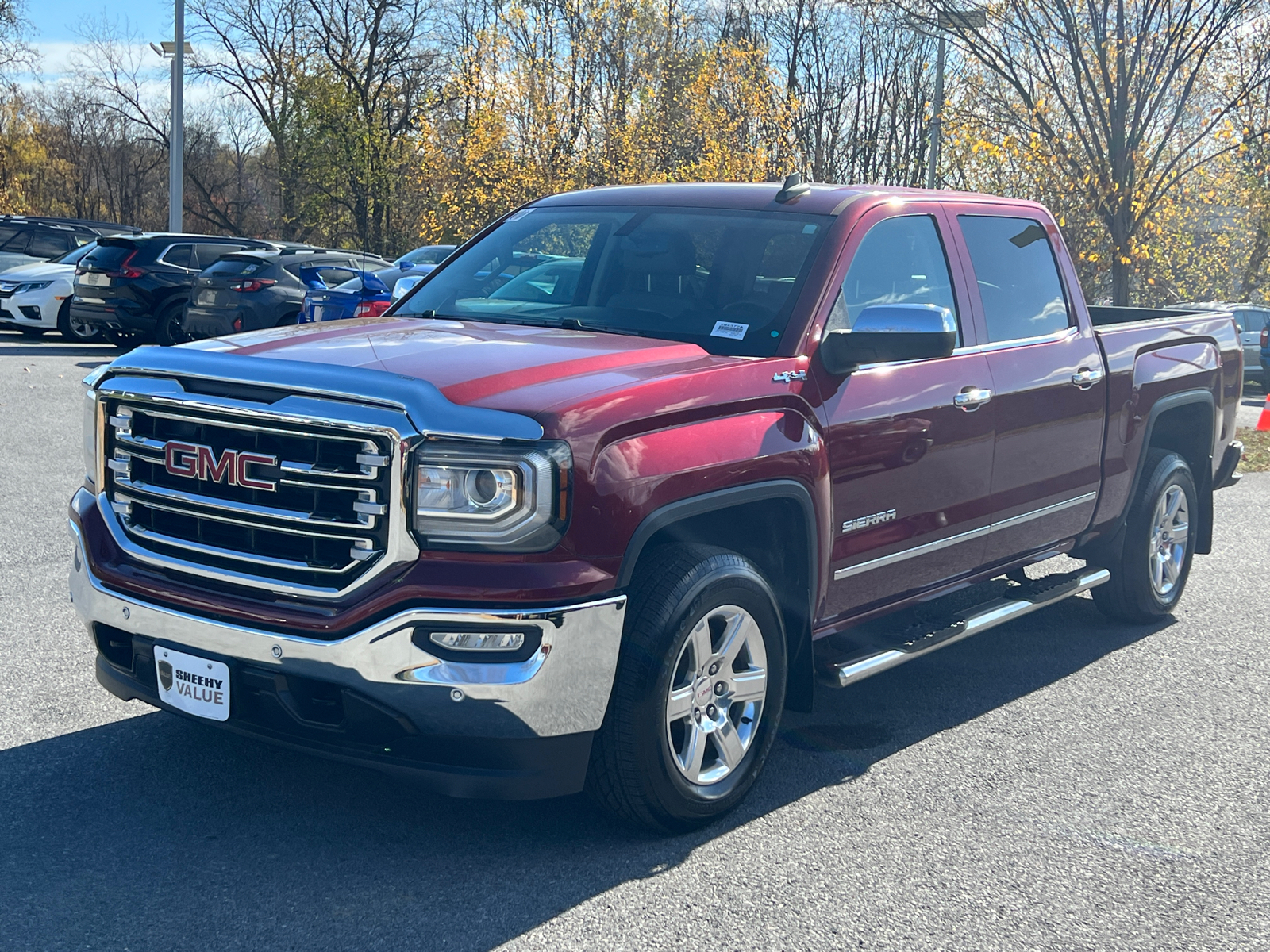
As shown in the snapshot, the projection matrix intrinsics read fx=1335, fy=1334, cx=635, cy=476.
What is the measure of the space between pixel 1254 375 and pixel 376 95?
3021 cm

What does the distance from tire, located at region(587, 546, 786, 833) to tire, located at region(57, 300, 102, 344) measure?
1726 centimetres

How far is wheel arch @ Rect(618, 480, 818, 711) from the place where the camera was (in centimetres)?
395

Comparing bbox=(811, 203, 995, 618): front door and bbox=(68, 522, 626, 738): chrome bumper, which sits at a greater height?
bbox=(811, 203, 995, 618): front door

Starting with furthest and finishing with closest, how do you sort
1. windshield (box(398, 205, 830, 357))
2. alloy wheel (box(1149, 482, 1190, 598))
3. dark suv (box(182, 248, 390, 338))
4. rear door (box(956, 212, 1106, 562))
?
dark suv (box(182, 248, 390, 338)) → alloy wheel (box(1149, 482, 1190, 598)) → rear door (box(956, 212, 1106, 562)) → windshield (box(398, 205, 830, 357))

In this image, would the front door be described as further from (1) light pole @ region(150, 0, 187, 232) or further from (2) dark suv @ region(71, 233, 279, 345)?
(1) light pole @ region(150, 0, 187, 232)

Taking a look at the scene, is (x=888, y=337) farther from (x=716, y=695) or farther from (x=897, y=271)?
(x=716, y=695)

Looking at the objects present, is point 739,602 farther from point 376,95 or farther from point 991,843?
point 376,95

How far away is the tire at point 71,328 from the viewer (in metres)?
19.4

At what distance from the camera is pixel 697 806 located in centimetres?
393

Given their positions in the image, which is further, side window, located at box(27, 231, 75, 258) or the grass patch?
side window, located at box(27, 231, 75, 258)

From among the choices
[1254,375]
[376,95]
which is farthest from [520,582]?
[376,95]

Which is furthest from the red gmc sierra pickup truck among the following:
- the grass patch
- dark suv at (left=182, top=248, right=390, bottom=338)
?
dark suv at (left=182, top=248, right=390, bottom=338)

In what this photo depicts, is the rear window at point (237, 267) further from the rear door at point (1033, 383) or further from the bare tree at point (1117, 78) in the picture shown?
the rear door at point (1033, 383)

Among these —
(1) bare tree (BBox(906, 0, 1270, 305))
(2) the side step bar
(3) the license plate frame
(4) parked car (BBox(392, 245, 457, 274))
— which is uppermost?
(1) bare tree (BBox(906, 0, 1270, 305))
